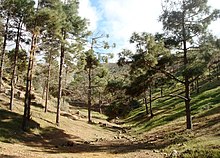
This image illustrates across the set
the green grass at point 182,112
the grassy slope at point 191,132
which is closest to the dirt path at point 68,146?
the grassy slope at point 191,132

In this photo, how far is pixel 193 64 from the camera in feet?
73.6

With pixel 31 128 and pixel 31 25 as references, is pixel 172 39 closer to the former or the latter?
pixel 31 25

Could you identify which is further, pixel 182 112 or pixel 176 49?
pixel 182 112

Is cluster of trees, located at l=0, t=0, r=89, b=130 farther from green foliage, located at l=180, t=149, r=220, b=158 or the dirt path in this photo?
green foliage, located at l=180, t=149, r=220, b=158

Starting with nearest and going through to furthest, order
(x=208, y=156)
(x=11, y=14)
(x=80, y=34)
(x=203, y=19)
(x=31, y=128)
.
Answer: (x=208, y=156) < (x=203, y=19) < (x=31, y=128) < (x=11, y=14) < (x=80, y=34)

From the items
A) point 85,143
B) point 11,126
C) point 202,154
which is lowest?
point 85,143

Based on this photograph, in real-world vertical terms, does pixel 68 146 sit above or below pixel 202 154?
below

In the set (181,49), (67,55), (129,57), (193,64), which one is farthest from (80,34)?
(193,64)

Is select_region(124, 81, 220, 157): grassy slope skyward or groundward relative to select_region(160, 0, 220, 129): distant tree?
groundward

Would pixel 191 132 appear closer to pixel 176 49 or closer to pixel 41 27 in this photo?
pixel 176 49

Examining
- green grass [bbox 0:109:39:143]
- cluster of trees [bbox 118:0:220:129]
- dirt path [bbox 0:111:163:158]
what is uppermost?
cluster of trees [bbox 118:0:220:129]

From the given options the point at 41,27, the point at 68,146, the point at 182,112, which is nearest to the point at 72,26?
the point at 41,27

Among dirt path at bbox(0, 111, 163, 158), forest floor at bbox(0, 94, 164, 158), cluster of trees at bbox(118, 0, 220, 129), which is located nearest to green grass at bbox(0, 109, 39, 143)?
forest floor at bbox(0, 94, 164, 158)

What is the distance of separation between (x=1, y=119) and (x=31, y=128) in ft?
8.71
